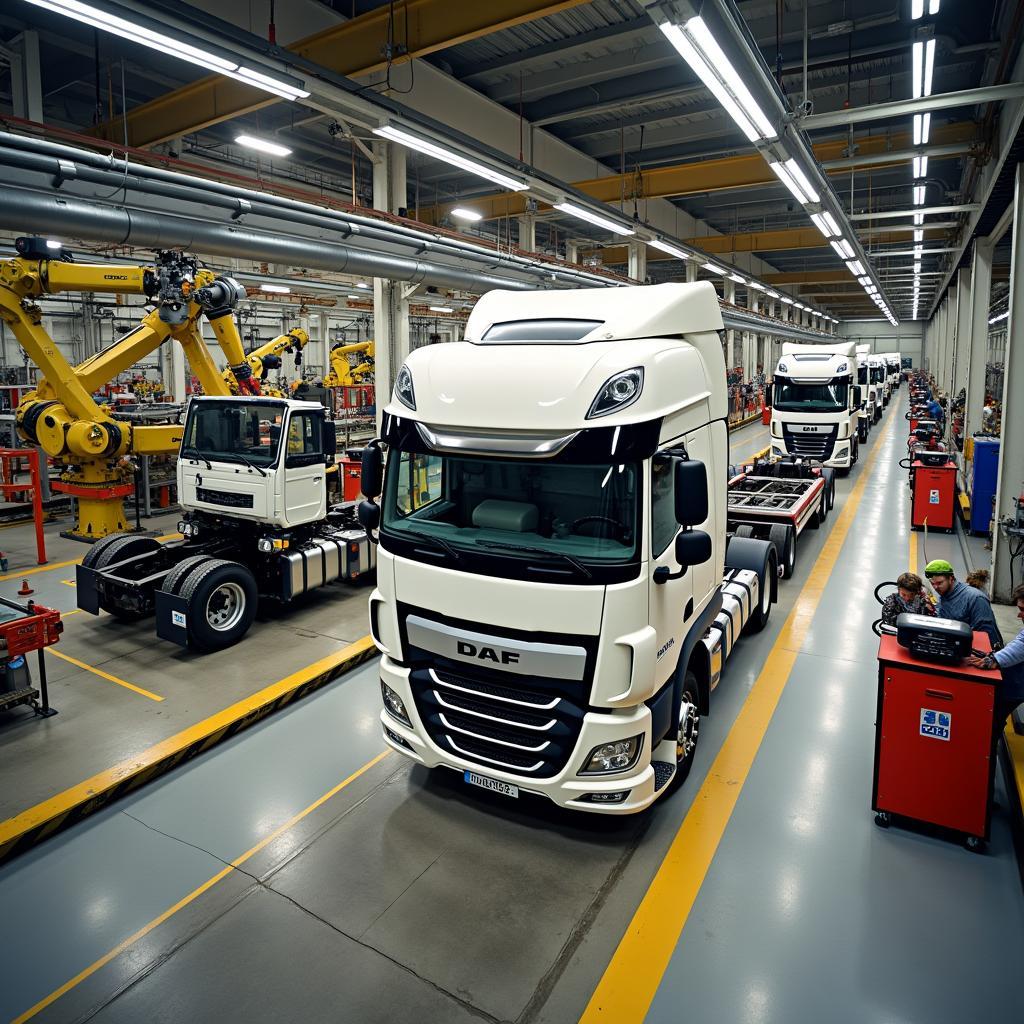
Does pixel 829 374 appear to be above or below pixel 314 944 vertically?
above

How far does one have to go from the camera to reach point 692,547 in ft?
13.5

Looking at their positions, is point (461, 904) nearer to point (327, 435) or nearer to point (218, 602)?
point (218, 602)

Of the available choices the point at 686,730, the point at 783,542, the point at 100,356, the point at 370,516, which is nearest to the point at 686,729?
the point at 686,730

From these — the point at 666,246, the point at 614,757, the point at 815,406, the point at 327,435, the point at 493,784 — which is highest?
the point at 666,246

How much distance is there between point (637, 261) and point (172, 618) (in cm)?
1650

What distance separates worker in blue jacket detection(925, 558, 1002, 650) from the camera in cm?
503

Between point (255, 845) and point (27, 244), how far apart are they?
28.5 ft

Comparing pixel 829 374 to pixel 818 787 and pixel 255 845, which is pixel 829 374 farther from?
pixel 255 845

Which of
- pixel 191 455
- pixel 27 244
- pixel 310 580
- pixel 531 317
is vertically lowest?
pixel 310 580

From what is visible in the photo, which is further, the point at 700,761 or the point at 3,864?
the point at 700,761

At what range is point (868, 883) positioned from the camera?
4.14m

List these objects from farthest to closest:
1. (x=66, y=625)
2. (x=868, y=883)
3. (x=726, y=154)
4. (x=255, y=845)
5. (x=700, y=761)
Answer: (x=726, y=154), (x=66, y=625), (x=700, y=761), (x=255, y=845), (x=868, y=883)

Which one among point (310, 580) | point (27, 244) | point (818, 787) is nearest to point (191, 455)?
point (310, 580)

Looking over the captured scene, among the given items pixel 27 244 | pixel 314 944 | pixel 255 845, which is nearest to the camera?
pixel 314 944
